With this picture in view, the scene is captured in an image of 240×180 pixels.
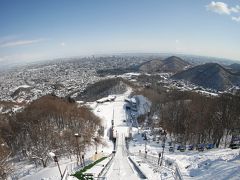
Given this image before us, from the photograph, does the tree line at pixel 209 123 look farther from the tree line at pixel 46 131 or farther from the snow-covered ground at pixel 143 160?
the tree line at pixel 46 131

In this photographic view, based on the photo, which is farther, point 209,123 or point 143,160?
point 209,123

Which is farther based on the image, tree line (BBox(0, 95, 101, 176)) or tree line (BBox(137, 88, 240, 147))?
tree line (BBox(137, 88, 240, 147))

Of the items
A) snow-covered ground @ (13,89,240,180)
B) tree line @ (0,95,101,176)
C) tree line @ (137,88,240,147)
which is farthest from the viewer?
tree line @ (137,88,240,147)

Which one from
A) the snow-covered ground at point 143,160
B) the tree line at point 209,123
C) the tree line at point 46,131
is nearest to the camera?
the snow-covered ground at point 143,160

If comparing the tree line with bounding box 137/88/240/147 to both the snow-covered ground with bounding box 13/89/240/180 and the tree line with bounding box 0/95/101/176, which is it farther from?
the tree line with bounding box 0/95/101/176

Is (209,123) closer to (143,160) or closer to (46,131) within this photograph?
(143,160)

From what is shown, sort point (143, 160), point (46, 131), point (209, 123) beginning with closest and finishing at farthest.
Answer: point (143, 160) < point (209, 123) < point (46, 131)

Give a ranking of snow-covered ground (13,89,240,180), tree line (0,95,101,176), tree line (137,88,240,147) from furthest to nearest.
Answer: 1. tree line (137,88,240,147)
2. tree line (0,95,101,176)
3. snow-covered ground (13,89,240,180)

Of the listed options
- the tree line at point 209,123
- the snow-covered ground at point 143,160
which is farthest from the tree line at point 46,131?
the tree line at point 209,123

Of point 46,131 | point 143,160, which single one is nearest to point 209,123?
point 143,160

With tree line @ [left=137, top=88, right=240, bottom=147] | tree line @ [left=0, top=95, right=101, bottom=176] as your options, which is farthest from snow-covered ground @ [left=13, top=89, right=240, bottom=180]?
tree line @ [left=137, top=88, right=240, bottom=147]

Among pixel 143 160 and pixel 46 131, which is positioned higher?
pixel 143 160

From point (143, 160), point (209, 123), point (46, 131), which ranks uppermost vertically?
point (209, 123)

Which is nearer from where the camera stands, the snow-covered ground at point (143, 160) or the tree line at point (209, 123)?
the snow-covered ground at point (143, 160)
